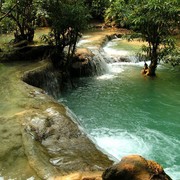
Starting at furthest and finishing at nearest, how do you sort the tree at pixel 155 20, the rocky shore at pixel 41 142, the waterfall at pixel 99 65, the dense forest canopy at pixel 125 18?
1. the waterfall at pixel 99 65
2. the tree at pixel 155 20
3. the dense forest canopy at pixel 125 18
4. the rocky shore at pixel 41 142

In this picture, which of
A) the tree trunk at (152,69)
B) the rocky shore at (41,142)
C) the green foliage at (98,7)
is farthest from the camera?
the green foliage at (98,7)

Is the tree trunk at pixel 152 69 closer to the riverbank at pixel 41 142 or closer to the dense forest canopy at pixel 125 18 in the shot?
the dense forest canopy at pixel 125 18

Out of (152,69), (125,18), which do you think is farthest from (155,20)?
(152,69)

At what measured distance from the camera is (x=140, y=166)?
13.0ft

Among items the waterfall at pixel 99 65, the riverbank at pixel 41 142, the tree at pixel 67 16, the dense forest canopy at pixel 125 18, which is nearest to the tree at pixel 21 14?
the dense forest canopy at pixel 125 18

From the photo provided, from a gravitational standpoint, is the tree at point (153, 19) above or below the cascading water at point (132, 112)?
above

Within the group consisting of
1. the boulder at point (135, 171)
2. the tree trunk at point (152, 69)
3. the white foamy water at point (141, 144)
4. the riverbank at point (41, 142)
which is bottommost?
the white foamy water at point (141, 144)

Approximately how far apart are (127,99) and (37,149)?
7111mm

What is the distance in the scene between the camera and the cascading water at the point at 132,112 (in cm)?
848

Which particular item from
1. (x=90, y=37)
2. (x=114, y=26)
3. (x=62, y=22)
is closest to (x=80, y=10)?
(x=62, y=22)

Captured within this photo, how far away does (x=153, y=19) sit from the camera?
1361cm

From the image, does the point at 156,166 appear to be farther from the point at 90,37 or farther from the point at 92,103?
the point at 90,37

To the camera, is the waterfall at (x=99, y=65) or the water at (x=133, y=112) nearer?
the water at (x=133, y=112)

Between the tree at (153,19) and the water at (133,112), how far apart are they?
168cm
